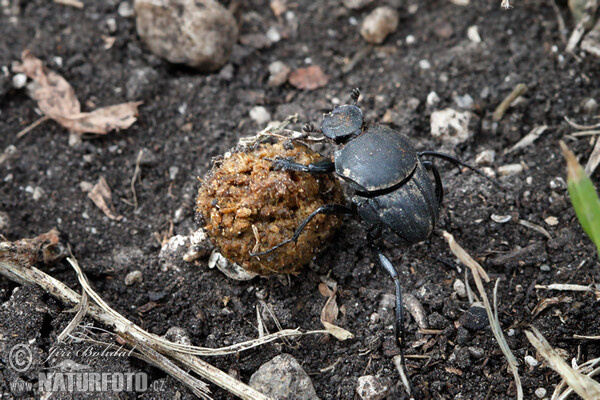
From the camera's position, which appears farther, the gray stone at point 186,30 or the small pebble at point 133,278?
the gray stone at point 186,30

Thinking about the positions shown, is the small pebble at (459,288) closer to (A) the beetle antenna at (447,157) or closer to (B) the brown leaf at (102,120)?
(A) the beetle antenna at (447,157)

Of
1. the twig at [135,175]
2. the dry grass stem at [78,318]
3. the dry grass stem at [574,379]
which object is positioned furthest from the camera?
the twig at [135,175]

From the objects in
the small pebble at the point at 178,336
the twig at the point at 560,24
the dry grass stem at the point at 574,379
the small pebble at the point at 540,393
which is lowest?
the small pebble at the point at 178,336

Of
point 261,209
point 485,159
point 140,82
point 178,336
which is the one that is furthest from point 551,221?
point 140,82

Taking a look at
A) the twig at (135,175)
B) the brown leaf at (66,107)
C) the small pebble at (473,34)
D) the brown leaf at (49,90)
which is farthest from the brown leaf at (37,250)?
the small pebble at (473,34)

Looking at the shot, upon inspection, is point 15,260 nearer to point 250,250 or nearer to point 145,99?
point 250,250

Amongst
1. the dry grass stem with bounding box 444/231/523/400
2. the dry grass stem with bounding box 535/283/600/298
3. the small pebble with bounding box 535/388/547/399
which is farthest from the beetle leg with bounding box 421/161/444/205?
the small pebble with bounding box 535/388/547/399

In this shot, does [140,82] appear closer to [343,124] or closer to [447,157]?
[343,124]
